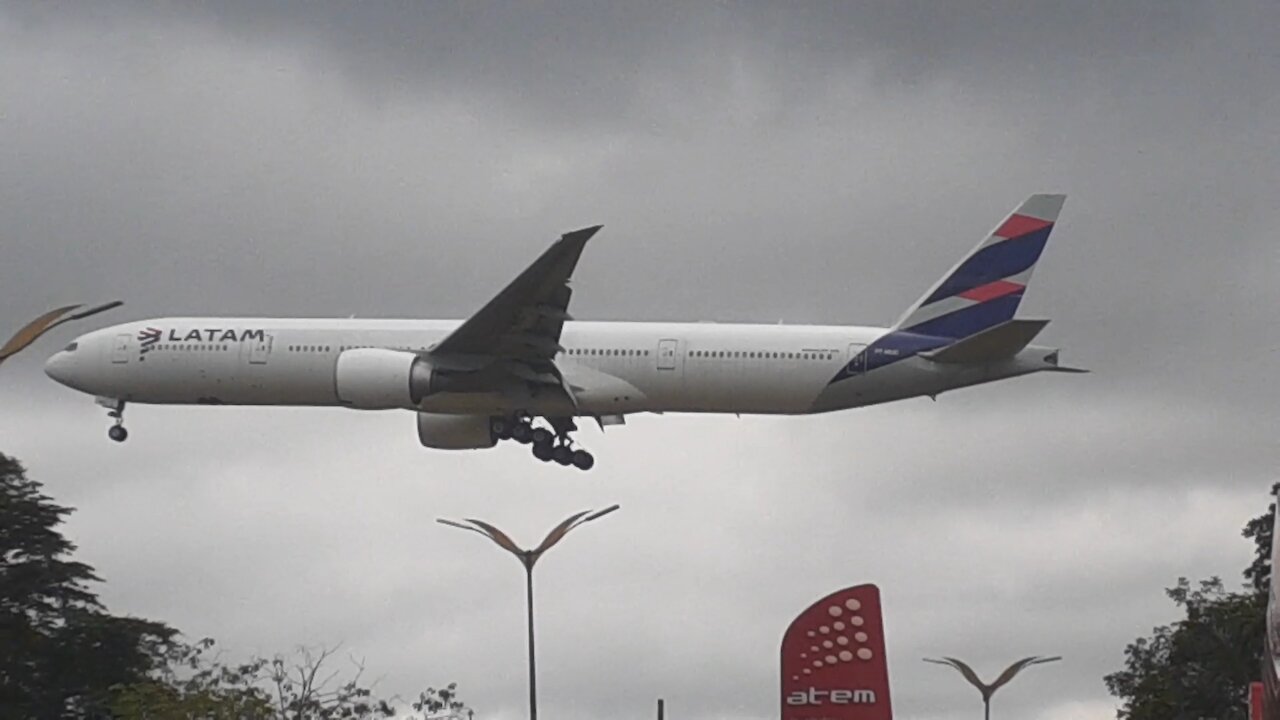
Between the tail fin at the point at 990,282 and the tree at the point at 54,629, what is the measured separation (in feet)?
95.8

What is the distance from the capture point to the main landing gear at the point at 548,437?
241 feet

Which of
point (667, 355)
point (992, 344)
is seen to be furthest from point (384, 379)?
point (992, 344)

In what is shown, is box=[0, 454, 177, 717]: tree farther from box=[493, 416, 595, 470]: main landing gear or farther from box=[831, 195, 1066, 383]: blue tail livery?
box=[831, 195, 1066, 383]: blue tail livery

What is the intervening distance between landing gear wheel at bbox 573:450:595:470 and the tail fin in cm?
1124

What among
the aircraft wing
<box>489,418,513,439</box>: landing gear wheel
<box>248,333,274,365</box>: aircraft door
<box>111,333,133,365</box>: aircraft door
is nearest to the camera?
the aircraft wing

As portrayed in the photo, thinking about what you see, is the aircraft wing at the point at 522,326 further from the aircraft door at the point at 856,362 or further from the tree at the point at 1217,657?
the tree at the point at 1217,657

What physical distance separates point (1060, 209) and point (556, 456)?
18.0 metres

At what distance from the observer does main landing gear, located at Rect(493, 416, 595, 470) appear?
73.4 m

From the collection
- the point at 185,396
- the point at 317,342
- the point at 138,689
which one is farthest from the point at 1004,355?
the point at 138,689

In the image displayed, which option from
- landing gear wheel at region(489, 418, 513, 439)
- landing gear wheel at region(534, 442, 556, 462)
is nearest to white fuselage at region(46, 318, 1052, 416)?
landing gear wheel at region(489, 418, 513, 439)

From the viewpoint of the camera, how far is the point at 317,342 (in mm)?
71625

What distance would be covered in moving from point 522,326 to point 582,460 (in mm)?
6604

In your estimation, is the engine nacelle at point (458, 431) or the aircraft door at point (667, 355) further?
the engine nacelle at point (458, 431)

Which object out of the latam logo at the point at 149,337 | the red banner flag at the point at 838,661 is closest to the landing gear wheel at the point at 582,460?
the latam logo at the point at 149,337
